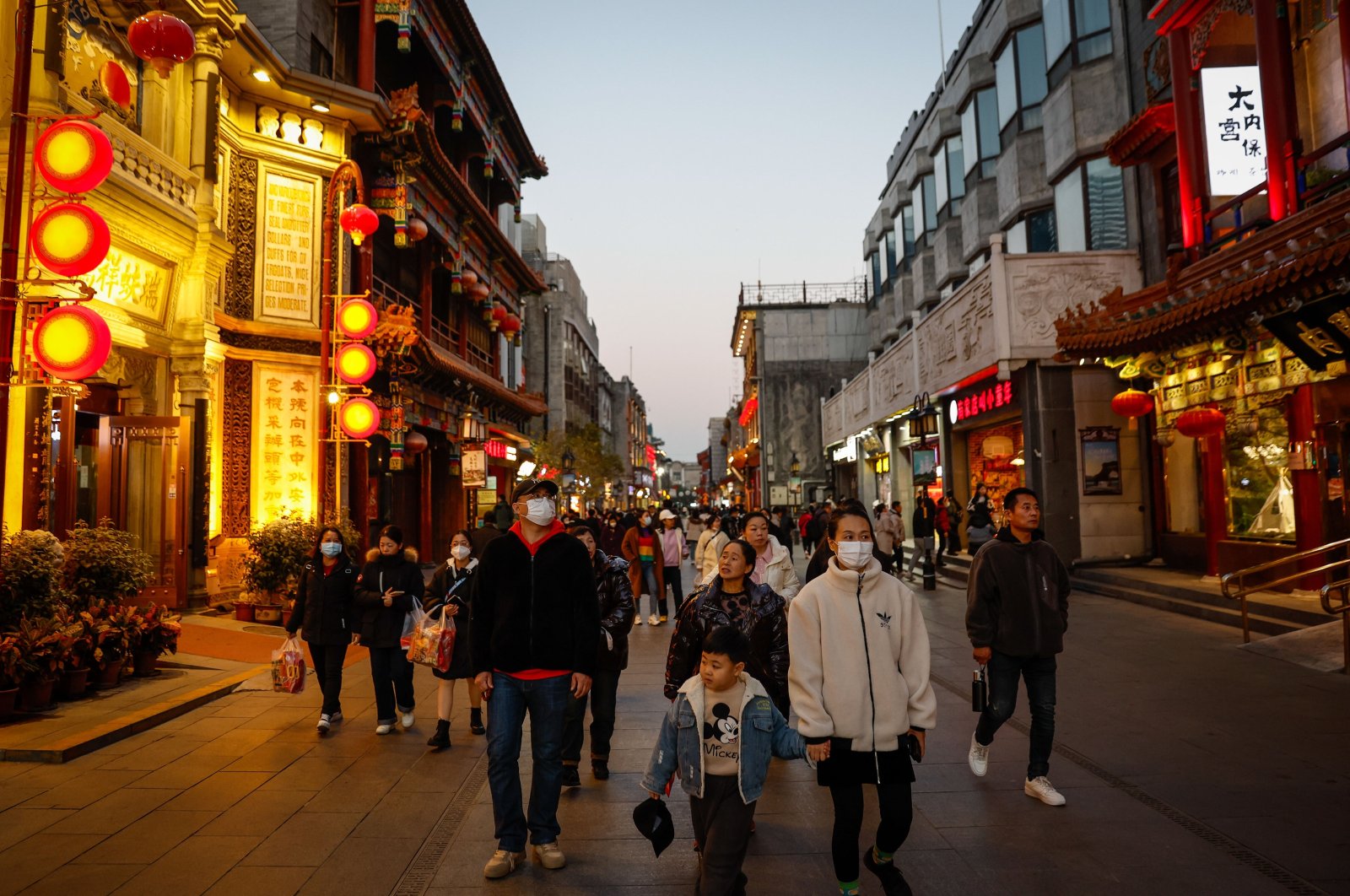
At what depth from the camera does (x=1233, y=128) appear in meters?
12.1

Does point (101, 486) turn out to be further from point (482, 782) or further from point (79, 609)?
point (482, 782)

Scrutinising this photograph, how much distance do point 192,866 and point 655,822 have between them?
2.47m

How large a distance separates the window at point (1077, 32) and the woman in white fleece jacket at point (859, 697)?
17.3 meters

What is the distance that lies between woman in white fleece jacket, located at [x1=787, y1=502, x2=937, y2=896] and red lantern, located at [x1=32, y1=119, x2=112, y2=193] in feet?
27.5

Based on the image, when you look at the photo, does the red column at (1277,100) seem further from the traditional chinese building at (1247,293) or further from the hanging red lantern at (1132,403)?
the hanging red lantern at (1132,403)

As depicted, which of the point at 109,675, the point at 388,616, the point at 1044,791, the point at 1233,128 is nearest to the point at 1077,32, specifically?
the point at 1233,128

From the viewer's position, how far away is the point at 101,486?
38.2ft

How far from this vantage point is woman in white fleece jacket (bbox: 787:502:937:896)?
11.5 feet

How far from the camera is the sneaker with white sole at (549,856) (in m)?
4.08

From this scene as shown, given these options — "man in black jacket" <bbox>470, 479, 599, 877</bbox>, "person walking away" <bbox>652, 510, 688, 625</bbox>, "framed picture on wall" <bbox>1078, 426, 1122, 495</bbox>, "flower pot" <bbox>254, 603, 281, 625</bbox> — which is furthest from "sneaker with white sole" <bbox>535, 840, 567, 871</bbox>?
"framed picture on wall" <bbox>1078, 426, 1122, 495</bbox>

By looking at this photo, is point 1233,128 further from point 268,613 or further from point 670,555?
point 268,613

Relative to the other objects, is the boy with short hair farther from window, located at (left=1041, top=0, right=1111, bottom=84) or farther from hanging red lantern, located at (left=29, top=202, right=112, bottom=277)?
window, located at (left=1041, top=0, right=1111, bottom=84)

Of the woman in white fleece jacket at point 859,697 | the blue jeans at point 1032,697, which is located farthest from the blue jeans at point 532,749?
the blue jeans at point 1032,697

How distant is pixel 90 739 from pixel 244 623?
654 centimetres
